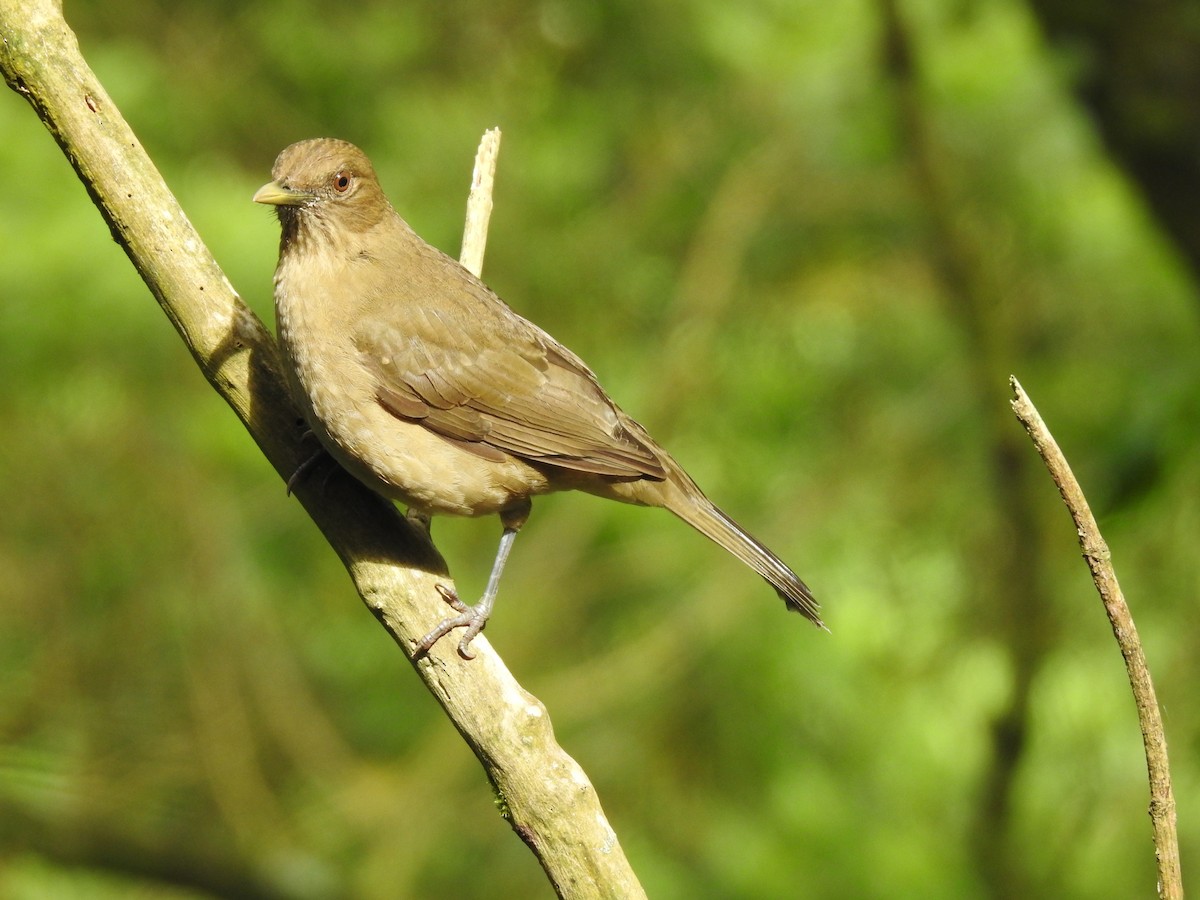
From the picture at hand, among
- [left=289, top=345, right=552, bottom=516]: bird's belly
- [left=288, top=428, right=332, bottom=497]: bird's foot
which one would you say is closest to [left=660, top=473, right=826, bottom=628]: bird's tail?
[left=289, top=345, right=552, bottom=516]: bird's belly

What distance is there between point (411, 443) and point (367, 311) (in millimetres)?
420

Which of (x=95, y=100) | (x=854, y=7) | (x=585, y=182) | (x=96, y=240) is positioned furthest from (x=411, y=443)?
(x=854, y=7)

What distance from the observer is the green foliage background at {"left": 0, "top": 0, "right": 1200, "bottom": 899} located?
5.77 metres

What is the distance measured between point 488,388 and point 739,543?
831 millimetres

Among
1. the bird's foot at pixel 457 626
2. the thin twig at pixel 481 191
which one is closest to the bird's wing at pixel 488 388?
the thin twig at pixel 481 191

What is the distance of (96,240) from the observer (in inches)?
236

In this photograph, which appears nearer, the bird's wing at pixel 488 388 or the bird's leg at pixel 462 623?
→ the bird's leg at pixel 462 623

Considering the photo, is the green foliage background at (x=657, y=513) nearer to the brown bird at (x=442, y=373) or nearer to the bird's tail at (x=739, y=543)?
the bird's tail at (x=739, y=543)

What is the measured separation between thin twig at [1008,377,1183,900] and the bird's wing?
1663 mm

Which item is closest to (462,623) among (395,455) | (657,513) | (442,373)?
(395,455)

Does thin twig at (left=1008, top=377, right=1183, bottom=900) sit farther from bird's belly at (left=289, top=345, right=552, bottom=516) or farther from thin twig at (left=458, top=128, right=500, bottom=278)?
thin twig at (left=458, top=128, right=500, bottom=278)

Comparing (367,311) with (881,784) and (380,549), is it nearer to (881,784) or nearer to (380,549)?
(380,549)

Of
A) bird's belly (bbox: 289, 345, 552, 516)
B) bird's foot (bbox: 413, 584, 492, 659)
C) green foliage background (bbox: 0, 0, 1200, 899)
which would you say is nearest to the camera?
bird's foot (bbox: 413, 584, 492, 659)

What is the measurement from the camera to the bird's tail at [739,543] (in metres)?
3.70
